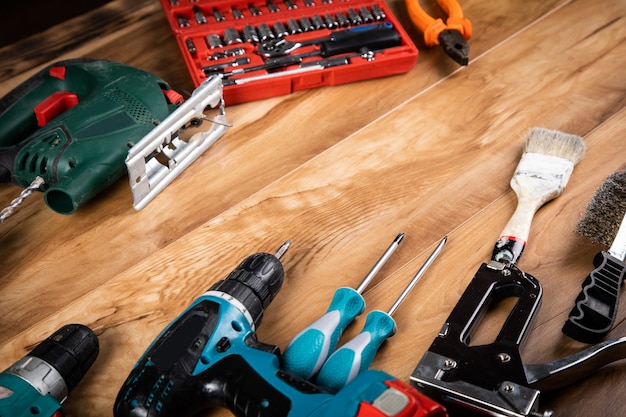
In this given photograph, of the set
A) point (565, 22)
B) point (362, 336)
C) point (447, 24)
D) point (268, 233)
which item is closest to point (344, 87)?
point (447, 24)

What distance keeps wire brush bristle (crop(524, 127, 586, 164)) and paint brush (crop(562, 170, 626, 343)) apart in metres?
0.07

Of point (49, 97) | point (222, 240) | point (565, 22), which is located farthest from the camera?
point (565, 22)

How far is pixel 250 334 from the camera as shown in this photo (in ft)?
3.43

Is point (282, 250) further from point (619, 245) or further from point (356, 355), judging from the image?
point (619, 245)

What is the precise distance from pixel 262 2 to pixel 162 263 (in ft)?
2.29

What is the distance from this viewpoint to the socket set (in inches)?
59.4

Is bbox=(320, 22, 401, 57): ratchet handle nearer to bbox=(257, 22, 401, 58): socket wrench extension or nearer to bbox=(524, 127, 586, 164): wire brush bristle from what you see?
bbox=(257, 22, 401, 58): socket wrench extension

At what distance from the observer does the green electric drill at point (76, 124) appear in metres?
1.27

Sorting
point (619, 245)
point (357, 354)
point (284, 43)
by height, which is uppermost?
point (284, 43)

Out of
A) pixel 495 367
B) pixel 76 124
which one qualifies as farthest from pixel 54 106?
pixel 495 367

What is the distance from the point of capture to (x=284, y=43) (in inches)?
61.4

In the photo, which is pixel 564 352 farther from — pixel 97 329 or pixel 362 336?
pixel 97 329

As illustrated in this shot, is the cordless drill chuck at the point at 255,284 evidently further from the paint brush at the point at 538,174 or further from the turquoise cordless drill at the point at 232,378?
the paint brush at the point at 538,174

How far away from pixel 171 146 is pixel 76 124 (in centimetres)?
18
